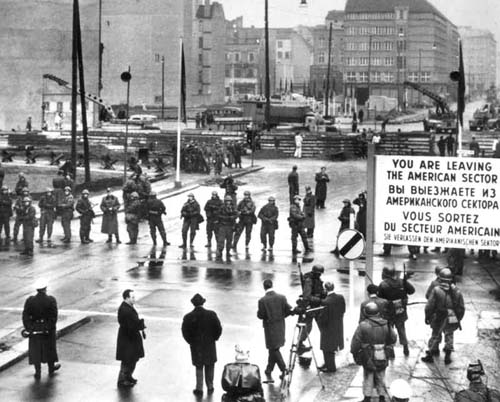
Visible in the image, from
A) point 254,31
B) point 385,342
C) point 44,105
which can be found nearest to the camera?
point 385,342

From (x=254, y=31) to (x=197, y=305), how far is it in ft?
504

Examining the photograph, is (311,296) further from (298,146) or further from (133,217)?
(298,146)

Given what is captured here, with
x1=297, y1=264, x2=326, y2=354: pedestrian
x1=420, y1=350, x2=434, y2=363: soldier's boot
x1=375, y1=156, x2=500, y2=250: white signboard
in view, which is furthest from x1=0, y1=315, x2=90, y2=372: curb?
x1=420, y1=350, x2=434, y2=363: soldier's boot

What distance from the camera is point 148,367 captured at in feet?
42.7

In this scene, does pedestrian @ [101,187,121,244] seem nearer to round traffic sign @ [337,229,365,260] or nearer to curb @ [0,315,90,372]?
curb @ [0,315,90,372]

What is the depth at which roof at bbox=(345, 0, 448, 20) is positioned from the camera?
130625 millimetres

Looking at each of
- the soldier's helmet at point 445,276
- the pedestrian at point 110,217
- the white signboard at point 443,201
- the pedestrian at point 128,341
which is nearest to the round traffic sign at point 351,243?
the soldier's helmet at point 445,276

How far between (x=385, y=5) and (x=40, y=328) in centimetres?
12976

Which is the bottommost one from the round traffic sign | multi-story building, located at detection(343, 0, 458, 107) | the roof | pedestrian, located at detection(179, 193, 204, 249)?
pedestrian, located at detection(179, 193, 204, 249)

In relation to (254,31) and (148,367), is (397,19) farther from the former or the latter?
(148,367)

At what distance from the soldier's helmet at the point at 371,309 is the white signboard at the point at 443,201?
127 centimetres

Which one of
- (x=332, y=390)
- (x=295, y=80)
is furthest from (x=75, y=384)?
(x=295, y=80)

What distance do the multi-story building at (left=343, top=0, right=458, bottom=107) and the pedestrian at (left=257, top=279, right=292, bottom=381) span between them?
109 meters

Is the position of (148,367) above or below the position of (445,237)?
below
